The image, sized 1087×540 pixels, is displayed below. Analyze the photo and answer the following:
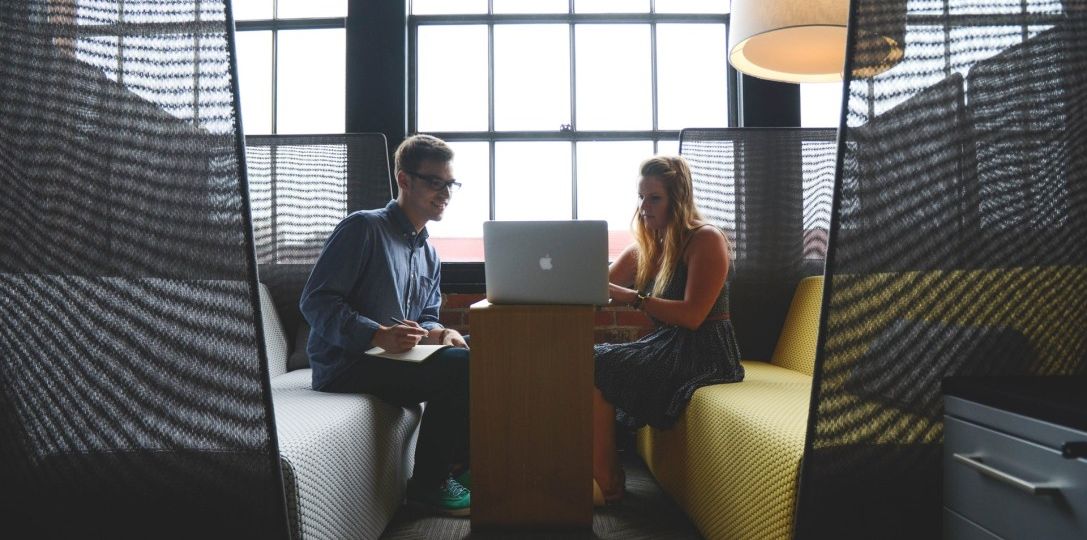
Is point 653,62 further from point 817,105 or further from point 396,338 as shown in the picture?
point 396,338

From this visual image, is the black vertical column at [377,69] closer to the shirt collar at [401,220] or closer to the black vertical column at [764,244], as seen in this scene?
the shirt collar at [401,220]

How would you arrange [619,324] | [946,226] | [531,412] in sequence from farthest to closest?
[619,324] → [531,412] → [946,226]

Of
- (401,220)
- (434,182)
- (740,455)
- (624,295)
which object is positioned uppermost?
A: (434,182)

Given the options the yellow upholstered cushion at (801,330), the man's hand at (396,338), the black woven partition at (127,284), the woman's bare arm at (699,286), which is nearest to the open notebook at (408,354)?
the man's hand at (396,338)

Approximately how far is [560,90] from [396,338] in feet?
5.47

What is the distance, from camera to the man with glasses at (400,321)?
195 cm

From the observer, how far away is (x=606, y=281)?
6.29 feet

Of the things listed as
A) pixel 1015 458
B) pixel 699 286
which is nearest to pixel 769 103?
pixel 699 286

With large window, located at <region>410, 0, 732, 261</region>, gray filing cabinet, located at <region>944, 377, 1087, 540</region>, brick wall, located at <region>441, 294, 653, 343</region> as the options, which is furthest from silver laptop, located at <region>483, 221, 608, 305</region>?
large window, located at <region>410, 0, 732, 261</region>

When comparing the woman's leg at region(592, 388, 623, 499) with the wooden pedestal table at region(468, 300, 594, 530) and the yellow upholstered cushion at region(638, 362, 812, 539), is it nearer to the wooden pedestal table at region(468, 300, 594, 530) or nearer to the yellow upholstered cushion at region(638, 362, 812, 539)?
the yellow upholstered cushion at region(638, 362, 812, 539)

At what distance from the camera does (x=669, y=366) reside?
2148mm

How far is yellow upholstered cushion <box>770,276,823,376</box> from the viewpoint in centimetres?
237

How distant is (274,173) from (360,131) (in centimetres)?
51

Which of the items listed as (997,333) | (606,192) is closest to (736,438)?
(997,333)
